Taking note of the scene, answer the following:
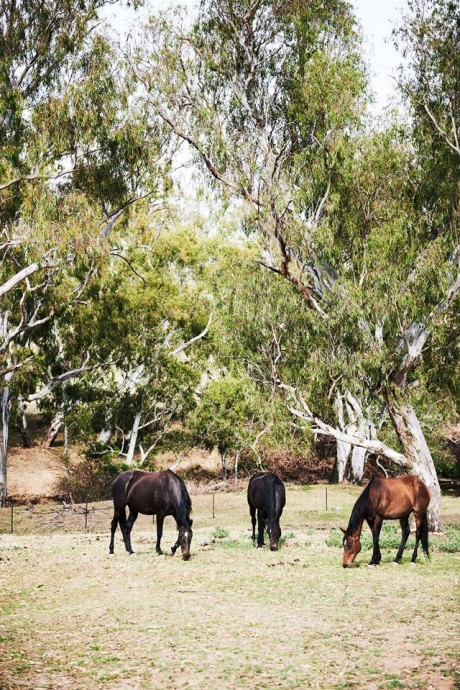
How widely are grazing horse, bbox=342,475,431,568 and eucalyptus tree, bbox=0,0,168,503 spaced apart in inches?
507

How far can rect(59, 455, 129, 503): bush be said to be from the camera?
33.6 metres

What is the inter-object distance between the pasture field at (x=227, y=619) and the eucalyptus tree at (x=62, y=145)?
34.0 feet

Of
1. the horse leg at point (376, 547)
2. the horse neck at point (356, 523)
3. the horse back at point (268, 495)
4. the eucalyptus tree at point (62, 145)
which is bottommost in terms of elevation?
the horse leg at point (376, 547)

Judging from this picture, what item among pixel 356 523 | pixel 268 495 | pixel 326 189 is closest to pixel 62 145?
pixel 326 189

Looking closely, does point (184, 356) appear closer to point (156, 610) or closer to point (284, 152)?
point (284, 152)

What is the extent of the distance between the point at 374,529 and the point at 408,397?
18.8 feet

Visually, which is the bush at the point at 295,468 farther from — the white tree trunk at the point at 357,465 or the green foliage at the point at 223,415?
the white tree trunk at the point at 357,465

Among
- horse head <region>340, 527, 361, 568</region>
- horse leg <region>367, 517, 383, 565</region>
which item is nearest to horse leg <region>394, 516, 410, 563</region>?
horse leg <region>367, 517, 383, 565</region>

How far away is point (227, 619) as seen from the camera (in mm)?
9227

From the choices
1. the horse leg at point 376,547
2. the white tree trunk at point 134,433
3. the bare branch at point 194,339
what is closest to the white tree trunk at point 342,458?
the bare branch at point 194,339

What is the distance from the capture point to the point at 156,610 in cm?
980

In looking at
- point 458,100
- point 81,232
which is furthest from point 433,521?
point 81,232

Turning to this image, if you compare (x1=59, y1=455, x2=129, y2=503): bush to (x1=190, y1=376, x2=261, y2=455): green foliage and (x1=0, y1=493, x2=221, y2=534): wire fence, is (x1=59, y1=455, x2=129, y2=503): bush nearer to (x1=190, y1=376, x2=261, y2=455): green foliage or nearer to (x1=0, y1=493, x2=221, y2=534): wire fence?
(x1=190, y1=376, x2=261, y2=455): green foliage

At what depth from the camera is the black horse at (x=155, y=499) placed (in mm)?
14625
